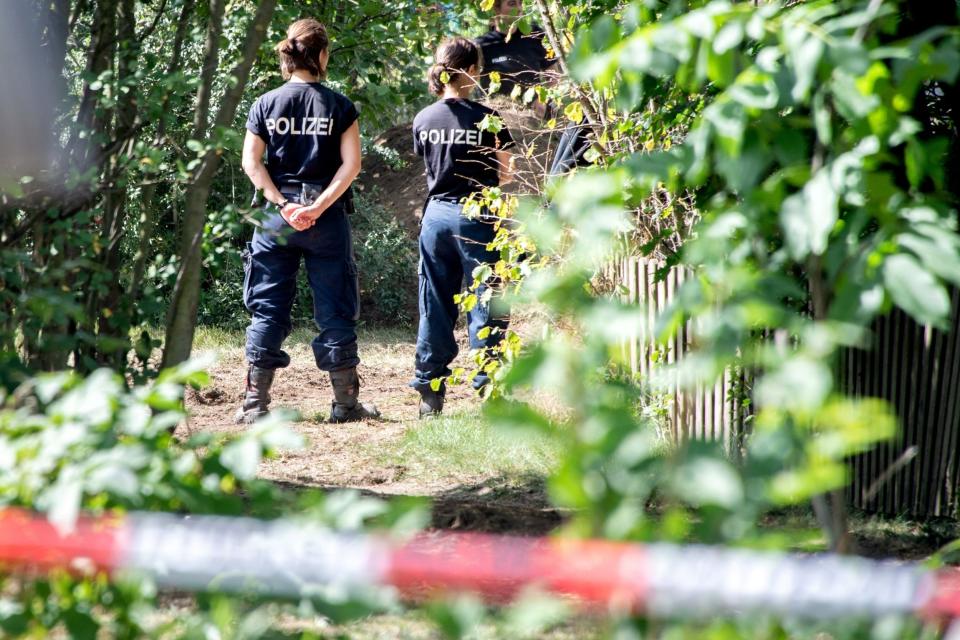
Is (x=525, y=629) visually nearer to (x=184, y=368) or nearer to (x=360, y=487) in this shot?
(x=184, y=368)

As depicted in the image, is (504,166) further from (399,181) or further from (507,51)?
(507,51)

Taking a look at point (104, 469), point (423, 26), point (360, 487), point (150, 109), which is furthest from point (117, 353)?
point (423, 26)

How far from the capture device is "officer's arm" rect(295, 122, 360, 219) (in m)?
5.38

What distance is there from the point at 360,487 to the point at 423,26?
16.7ft

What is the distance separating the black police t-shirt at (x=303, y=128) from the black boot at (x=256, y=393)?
100 cm

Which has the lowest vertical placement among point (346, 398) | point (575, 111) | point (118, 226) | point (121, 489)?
point (346, 398)

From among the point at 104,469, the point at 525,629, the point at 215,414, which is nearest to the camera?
the point at 525,629

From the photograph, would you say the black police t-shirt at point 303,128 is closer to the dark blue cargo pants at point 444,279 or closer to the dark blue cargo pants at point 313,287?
the dark blue cargo pants at point 313,287

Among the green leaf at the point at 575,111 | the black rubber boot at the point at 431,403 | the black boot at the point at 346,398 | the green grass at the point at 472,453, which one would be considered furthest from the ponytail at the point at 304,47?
the green grass at the point at 472,453

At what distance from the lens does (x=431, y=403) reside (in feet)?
19.2

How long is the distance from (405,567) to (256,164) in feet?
13.8

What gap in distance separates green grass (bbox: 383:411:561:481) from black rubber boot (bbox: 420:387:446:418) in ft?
1.41

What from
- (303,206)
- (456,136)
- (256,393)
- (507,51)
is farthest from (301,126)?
(507,51)

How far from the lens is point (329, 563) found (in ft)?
4.80
